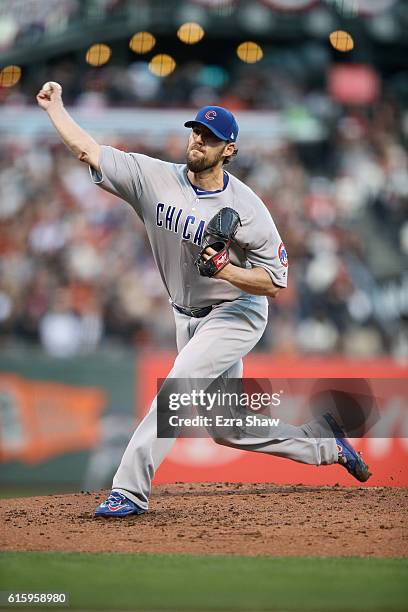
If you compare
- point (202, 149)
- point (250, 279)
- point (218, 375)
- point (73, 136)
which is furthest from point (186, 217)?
point (218, 375)

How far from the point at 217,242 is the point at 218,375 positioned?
72 centimetres

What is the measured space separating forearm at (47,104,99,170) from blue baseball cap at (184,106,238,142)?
48 centimetres

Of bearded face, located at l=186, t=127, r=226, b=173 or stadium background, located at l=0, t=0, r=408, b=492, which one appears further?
stadium background, located at l=0, t=0, r=408, b=492

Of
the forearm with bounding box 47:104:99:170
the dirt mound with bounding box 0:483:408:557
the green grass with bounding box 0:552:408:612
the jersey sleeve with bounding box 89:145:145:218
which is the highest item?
the forearm with bounding box 47:104:99:170

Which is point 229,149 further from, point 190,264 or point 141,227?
point 141,227

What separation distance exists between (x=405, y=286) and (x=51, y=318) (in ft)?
13.5

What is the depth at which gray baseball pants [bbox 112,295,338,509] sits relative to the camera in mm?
4543

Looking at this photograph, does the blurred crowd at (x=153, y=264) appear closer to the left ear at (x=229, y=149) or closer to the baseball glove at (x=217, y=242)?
the left ear at (x=229, y=149)

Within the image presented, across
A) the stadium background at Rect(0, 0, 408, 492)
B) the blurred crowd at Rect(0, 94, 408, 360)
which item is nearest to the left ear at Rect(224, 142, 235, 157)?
the stadium background at Rect(0, 0, 408, 492)

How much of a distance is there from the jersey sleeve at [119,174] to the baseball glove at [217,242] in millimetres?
469

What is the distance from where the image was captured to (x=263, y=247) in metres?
4.68

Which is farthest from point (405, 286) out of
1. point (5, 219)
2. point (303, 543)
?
point (303, 543)

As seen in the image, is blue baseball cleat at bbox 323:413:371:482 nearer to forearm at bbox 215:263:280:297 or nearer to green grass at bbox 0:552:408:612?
forearm at bbox 215:263:280:297

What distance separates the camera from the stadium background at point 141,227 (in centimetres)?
795
